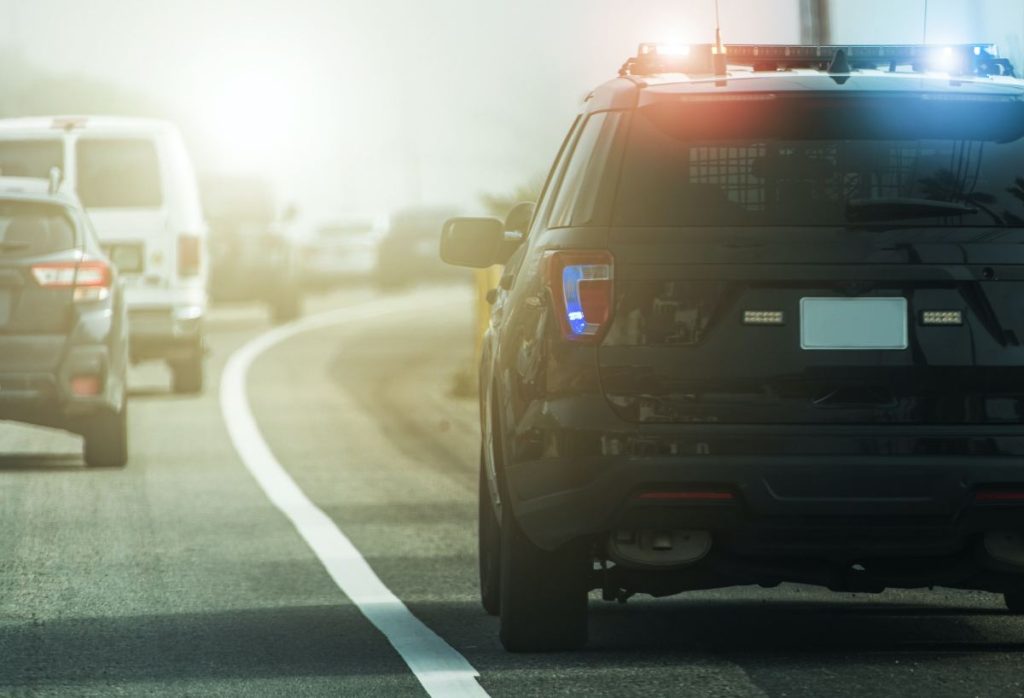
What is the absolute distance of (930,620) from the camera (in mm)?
8391

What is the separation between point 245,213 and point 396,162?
116 metres

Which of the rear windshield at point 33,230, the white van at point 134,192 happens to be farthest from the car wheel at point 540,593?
the white van at point 134,192

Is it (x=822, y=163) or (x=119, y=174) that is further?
(x=119, y=174)

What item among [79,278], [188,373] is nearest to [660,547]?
[79,278]

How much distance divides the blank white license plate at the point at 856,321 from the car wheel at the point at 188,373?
48.8 ft

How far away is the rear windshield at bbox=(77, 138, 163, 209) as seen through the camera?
2025cm

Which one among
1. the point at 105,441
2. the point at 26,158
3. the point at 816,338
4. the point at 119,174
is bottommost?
the point at 105,441

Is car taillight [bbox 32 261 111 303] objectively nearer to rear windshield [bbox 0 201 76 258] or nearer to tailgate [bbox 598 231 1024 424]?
rear windshield [bbox 0 201 76 258]

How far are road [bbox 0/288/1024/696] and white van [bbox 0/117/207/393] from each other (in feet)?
13.2

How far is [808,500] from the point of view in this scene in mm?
6652

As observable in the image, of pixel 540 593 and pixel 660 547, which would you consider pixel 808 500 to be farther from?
pixel 540 593

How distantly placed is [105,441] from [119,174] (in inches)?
228

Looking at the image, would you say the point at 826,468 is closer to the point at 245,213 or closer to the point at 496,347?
the point at 496,347

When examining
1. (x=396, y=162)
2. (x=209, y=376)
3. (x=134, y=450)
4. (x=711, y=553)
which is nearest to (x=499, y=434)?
(x=711, y=553)
